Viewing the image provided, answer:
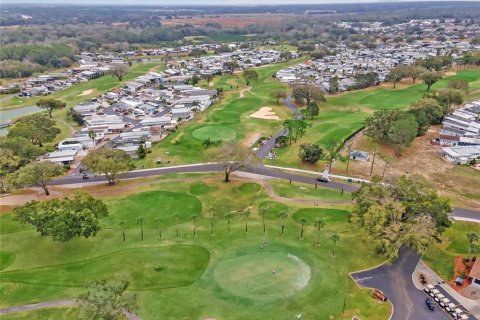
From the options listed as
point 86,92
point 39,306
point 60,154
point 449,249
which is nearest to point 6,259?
point 39,306

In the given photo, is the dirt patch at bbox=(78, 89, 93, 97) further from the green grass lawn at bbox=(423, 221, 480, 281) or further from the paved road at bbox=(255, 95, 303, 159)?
the green grass lawn at bbox=(423, 221, 480, 281)

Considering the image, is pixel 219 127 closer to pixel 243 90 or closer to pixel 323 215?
pixel 243 90

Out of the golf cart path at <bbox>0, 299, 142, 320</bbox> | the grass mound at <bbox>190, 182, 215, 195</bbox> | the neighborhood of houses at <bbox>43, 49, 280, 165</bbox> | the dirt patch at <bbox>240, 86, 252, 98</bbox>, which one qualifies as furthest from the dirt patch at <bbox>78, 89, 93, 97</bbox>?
the golf cart path at <bbox>0, 299, 142, 320</bbox>

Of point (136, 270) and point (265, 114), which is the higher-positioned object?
point (136, 270)

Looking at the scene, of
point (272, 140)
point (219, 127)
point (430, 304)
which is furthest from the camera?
point (219, 127)

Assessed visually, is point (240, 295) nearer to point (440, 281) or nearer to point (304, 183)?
point (440, 281)

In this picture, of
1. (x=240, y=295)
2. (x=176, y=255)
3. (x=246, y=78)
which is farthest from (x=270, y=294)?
(x=246, y=78)

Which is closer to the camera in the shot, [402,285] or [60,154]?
[402,285]
